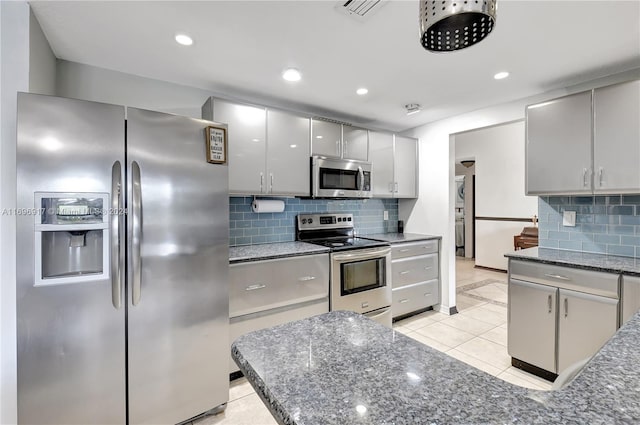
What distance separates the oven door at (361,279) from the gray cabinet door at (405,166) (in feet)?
3.33

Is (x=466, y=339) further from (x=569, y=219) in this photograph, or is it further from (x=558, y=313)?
(x=569, y=219)

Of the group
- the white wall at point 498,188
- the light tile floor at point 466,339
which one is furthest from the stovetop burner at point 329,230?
the white wall at point 498,188

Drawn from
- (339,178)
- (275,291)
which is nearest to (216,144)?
(275,291)

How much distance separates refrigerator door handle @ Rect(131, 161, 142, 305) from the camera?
160cm

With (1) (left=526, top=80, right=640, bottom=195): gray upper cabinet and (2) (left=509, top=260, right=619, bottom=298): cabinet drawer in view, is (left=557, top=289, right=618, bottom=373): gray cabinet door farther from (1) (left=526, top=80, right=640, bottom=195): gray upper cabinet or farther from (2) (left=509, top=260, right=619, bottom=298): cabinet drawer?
(1) (left=526, top=80, right=640, bottom=195): gray upper cabinet

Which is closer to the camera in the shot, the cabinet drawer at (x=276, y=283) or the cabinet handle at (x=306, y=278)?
the cabinet drawer at (x=276, y=283)

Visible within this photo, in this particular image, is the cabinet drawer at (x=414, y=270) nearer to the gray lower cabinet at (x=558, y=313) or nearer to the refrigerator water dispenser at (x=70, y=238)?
the gray lower cabinet at (x=558, y=313)


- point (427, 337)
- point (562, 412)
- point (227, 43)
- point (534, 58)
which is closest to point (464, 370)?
point (562, 412)

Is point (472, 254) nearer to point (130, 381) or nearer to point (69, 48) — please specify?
point (130, 381)

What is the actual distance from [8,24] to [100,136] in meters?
0.75

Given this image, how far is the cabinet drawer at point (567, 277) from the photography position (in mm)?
1935

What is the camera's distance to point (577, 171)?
7.52ft

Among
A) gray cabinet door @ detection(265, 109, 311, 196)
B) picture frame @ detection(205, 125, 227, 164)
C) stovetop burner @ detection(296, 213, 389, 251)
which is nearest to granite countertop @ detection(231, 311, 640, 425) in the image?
picture frame @ detection(205, 125, 227, 164)

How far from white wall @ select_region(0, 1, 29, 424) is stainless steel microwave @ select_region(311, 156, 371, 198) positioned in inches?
83.0
